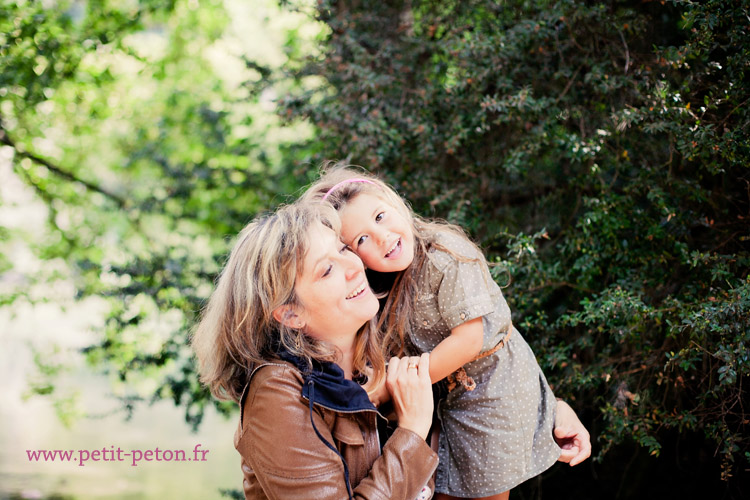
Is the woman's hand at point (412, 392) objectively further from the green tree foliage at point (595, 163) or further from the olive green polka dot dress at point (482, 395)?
the green tree foliage at point (595, 163)

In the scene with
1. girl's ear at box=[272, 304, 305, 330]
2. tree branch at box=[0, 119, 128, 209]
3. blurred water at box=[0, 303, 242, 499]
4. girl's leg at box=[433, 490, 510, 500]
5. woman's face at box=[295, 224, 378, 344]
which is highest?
woman's face at box=[295, 224, 378, 344]

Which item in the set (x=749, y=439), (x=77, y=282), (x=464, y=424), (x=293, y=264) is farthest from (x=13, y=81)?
(x=749, y=439)

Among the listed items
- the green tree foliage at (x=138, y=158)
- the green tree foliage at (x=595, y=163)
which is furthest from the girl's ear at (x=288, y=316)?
the green tree foliage at (x=138, y=158)

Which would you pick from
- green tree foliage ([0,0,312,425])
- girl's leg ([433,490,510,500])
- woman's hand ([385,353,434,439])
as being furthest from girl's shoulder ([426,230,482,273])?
green tree foliage ([0,0,312,425])

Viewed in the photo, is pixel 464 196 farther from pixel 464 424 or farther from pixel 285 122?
pixel 464 424

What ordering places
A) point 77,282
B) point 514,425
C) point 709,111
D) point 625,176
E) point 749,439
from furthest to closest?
point 77,282 → point 625,176 → point 709,111 → point 749,439 → point 514,425

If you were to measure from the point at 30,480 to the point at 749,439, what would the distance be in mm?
3952

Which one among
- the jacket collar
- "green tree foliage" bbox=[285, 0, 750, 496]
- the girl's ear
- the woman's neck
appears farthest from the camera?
"green tree foliage" bbox=[285, 0, 750, 496]

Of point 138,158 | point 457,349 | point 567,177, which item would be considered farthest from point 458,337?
point 138,158

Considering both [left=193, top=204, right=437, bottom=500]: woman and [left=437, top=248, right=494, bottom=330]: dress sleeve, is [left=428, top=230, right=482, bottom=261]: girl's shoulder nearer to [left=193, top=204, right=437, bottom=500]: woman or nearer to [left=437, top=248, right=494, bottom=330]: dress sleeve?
[left=437, top=248, right=494, bottom=330]: dress sleeve

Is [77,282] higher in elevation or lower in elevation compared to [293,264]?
lower

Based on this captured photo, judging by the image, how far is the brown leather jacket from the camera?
1.60 meters

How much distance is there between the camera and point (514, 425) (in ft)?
6.69

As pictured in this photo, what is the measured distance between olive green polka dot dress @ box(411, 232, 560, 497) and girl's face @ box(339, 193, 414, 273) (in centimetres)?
10
